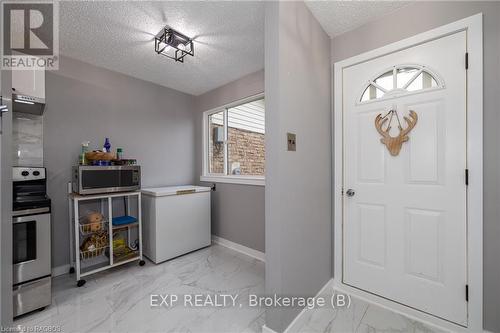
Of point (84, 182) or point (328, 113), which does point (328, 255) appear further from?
point (84, 182)

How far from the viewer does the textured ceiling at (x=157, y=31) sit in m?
1.65

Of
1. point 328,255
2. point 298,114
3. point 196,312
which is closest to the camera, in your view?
point 298,114

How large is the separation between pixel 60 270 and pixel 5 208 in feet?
5.65

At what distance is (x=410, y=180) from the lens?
1.64m

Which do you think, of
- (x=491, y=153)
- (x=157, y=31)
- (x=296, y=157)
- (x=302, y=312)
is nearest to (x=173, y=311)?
(x=302, y=312)

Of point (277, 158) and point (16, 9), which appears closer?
point (277, 158)

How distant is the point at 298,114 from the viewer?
1.57m

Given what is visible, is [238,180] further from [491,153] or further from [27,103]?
[491,153]

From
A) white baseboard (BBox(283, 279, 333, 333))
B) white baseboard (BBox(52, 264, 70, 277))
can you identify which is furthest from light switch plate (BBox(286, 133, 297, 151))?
white baseboard (BBox(52, 264, 70, 277))

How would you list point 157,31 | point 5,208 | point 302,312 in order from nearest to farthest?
point 5,208
point 302,312
point 157,31

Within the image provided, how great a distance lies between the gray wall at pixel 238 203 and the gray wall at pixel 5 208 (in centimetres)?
210

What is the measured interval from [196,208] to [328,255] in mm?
1732

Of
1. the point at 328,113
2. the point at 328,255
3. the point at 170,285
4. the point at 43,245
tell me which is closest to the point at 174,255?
the point at 170,285

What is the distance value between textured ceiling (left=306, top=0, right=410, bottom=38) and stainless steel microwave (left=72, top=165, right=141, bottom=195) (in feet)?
7.83
